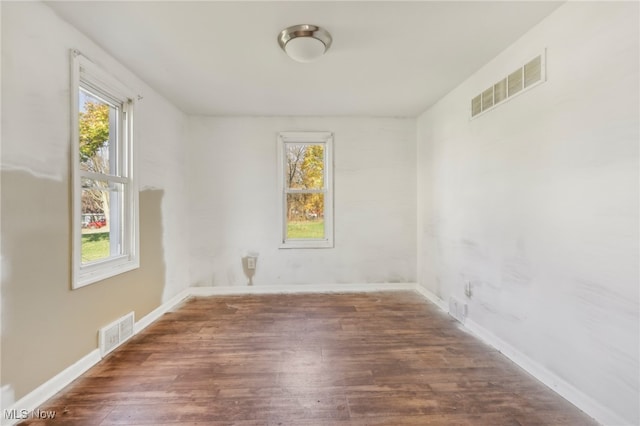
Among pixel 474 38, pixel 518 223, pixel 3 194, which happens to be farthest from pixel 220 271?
pixel 474 38

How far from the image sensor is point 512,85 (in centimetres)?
208

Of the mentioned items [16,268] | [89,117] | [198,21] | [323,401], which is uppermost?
[198,21]

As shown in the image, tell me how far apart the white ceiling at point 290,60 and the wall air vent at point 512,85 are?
25 cm

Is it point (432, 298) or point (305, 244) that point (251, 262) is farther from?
point (432, 298)

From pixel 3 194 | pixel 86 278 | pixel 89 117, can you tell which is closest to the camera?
pixel 3 194

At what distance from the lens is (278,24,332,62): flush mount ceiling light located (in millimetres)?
1891

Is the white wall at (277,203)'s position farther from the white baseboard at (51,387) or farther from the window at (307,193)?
the white baseboard at (51,387)

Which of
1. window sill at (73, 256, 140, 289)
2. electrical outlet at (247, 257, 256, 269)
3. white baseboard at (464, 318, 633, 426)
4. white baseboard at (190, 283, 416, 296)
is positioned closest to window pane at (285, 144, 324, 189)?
electrical outlet at (247, 257, 256, 269)

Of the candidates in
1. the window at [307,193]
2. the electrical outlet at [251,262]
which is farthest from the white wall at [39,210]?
the window at [307,193]

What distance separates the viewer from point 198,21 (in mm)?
1832

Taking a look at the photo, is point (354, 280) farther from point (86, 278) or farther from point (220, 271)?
point (86, 278)

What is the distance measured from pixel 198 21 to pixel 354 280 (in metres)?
3.32

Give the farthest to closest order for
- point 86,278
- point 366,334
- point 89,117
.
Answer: point 366,334, point 89,117, point 86,278

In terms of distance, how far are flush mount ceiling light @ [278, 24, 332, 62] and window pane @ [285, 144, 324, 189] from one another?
186cm
